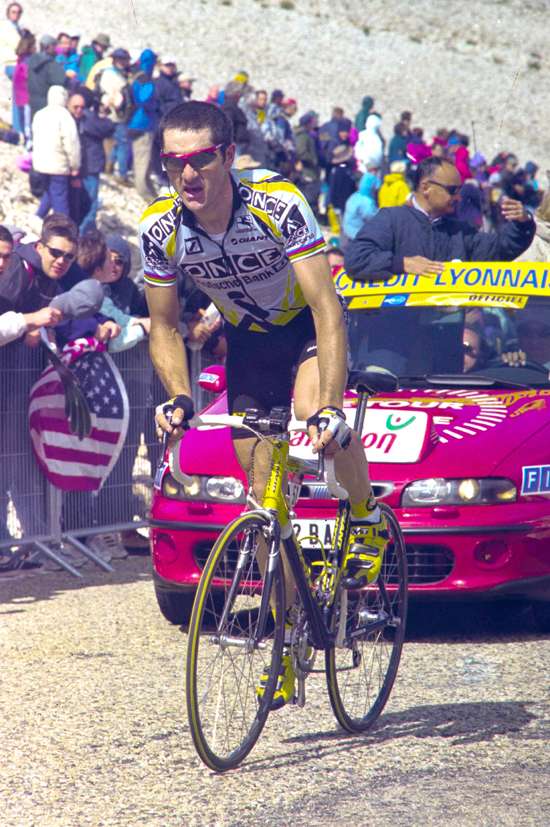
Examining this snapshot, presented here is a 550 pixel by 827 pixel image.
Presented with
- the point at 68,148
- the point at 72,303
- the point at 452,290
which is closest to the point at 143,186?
the point at 68,148

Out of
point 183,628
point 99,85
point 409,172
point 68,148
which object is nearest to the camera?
point 183,628

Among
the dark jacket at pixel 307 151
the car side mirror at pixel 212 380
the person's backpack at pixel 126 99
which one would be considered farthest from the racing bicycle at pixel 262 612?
the dark jacket at pixel 307 151

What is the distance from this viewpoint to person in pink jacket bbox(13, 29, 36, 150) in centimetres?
1580

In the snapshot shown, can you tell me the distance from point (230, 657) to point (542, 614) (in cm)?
245

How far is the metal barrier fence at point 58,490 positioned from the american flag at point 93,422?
3.3 inches

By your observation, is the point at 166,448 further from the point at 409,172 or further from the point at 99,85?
the point at 409,172

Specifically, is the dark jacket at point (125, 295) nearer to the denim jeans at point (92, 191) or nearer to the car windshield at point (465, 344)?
the car windshield at point (465, 344)

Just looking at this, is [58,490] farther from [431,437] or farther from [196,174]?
[196,174]

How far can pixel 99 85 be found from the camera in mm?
16906

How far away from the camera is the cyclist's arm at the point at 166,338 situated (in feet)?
12.0

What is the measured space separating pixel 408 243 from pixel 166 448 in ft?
11.5

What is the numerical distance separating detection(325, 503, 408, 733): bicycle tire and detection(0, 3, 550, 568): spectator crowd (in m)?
3.16

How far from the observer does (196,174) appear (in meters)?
3.40

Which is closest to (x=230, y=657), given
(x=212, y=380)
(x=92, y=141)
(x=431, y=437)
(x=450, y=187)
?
(x=431, y=437)
